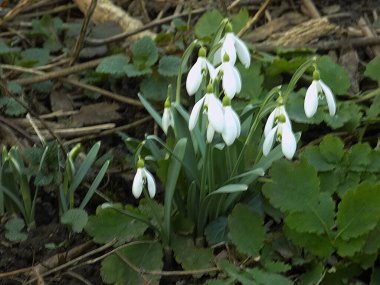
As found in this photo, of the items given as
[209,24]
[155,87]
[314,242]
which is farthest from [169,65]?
[314,242]

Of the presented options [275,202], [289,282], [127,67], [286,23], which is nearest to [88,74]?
[127,67]

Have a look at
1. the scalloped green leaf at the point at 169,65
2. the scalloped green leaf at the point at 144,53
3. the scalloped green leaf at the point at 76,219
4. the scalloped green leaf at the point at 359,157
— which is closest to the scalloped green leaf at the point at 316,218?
the scalloped green leaf at the point at 359,157

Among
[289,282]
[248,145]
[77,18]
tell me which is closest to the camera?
[289,282]

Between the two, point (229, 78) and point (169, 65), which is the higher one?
point (229, 78)

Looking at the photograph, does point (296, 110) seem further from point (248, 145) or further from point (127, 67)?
point (127, 67)

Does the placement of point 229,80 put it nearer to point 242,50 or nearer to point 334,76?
point 242,50

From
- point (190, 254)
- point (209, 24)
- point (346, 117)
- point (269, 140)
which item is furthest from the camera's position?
point (209, 24)

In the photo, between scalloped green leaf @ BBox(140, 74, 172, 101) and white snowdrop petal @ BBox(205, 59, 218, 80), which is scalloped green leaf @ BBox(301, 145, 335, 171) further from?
scalloped green leaf @ BBox(140, 74, 172, 101)

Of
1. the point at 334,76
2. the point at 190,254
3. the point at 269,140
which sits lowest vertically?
the point at 190,254
